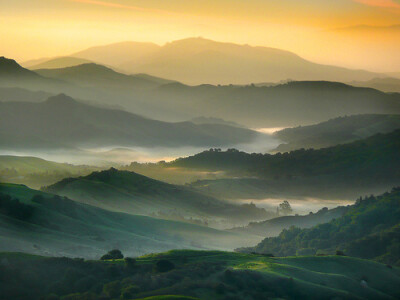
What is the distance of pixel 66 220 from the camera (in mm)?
→ 116812

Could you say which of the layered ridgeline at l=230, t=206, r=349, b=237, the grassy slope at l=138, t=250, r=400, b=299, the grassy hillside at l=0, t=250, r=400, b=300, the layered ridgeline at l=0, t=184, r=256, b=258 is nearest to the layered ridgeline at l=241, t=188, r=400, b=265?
the layered ridgeline at l=0, t=184, r=256, b=258

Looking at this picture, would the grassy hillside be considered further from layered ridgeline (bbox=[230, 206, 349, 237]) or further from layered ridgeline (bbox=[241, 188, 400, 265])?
layered ridgeline (bbox=[230, 206, 349, 237])

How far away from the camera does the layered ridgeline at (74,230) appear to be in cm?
9875

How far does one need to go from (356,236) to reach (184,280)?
66539 millimetres

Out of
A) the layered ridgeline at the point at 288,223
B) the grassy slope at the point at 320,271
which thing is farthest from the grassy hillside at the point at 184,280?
the layered ridgeline at the point at 288,223

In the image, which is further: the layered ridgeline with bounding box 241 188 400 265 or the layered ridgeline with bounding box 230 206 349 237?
the layered ridgeline with bounding box 230 206 349 237

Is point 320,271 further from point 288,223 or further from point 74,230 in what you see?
point 288,223

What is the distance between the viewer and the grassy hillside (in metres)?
69.1

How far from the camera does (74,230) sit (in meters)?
115

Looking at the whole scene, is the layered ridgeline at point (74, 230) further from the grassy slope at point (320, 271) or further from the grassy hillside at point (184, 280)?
the grassy slope at point (320, 271)

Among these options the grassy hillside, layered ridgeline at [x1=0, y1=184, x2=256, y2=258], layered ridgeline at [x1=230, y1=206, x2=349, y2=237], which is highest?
layered ridgeline at [x1=230, y1=206, x2=349, y2=237]

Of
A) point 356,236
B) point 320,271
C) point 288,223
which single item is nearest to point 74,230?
point 320,271

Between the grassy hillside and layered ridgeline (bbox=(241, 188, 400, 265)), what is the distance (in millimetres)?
36208

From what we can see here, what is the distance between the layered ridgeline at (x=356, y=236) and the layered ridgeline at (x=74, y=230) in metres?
10.3
